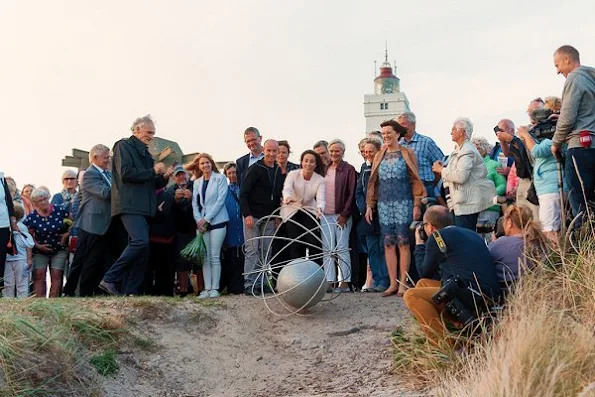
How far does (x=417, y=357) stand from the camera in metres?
6.63

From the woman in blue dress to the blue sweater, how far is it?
62.2 inches

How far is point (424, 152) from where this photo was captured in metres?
10.0

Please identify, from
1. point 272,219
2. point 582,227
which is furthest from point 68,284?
point 582,227

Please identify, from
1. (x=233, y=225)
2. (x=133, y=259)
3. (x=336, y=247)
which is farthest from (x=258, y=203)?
(x=133, y=259)

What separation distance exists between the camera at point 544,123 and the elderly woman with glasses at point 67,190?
648cm

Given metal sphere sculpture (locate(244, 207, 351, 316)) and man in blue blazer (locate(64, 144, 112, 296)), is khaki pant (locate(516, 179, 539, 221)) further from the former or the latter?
man in blue blazer (locate(64, 144, 112, 296))

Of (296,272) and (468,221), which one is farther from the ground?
(468,221)

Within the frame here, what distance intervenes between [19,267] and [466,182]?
556cm

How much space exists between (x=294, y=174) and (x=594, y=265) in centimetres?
445

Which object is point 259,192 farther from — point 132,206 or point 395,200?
point 395,200

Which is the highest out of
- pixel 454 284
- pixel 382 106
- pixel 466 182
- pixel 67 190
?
pixel 382 106

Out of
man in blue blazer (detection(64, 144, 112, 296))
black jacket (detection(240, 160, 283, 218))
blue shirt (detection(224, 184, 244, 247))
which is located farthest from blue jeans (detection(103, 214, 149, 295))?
black jacket (detection(240, 160, 283, 218))

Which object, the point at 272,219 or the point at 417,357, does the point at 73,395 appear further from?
the point at 272,219

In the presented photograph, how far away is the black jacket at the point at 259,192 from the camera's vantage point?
405 inches
